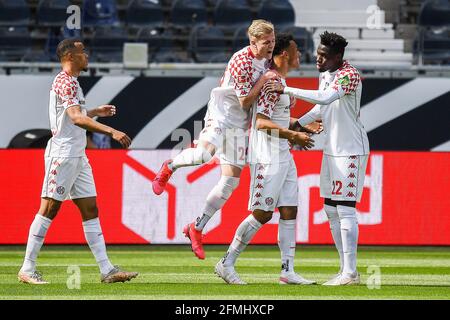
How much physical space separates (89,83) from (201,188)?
2.90 m

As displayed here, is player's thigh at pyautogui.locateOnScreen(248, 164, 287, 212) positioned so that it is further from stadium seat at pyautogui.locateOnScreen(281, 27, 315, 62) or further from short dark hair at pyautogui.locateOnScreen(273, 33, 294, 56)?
stadium seat at pyautogui.locateOnScreen(281, 27, 315, 62)

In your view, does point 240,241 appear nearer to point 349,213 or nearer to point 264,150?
point 264,150

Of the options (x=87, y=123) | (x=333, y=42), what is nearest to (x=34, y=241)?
(x=87, y=123)

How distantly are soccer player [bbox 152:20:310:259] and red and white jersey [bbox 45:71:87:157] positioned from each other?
79 cm

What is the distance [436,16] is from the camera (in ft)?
65.6

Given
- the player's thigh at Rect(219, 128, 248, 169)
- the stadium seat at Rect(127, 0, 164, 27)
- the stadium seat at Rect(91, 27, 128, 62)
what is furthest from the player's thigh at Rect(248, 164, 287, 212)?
the stadium seat at Rect(127, 0, 164, 27)

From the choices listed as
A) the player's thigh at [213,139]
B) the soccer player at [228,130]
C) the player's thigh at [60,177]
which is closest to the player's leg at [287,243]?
the soccer player at [228,130]

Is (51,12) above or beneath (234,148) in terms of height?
above

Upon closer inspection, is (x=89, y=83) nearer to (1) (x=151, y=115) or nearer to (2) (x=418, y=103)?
(1) (x=151, y=115)

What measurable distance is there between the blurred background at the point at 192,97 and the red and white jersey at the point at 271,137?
4.90m

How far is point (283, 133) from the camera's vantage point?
10312 millimetres

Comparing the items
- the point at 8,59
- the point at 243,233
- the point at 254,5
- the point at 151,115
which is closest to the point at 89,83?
the point at 151,115

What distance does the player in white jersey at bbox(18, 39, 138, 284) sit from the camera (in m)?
10.5

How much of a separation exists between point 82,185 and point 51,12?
31.8 ft
